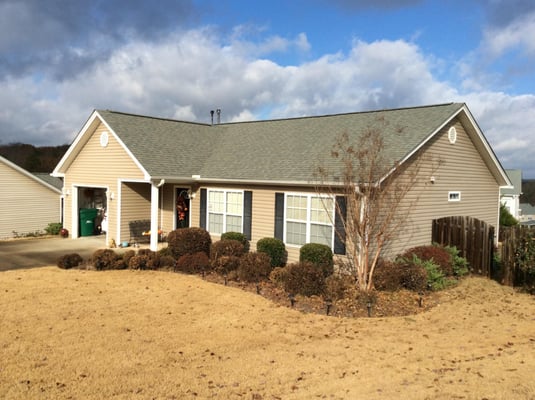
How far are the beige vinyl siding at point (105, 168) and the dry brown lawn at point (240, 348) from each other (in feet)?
24.3

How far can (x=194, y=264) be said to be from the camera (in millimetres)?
14156

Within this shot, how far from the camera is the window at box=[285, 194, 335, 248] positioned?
47.3ft

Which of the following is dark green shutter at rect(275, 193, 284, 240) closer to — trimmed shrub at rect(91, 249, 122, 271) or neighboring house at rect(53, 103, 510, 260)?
neighboring house at rect(53, 103, 510, 260)

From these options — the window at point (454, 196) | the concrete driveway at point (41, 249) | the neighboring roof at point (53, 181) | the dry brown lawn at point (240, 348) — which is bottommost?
the dry brown lawn at point (240, 348)

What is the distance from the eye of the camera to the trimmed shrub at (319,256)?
13500 millimetres

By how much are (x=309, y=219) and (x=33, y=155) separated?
43.5 meters

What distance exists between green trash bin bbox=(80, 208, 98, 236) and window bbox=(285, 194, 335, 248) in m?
11.3

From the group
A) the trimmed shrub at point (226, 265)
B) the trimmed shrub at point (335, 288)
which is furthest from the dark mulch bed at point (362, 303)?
the trimmed shrub at point (226, 265)

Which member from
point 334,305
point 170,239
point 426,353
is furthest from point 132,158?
point 426,353

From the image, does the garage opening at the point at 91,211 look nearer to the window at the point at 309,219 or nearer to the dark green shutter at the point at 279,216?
the dark green shutter at the point at 279,216

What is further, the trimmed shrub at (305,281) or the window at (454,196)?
the window at (454,196)

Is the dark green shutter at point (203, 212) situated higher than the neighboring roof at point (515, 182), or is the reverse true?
the neighboring roof at point (515, 182)

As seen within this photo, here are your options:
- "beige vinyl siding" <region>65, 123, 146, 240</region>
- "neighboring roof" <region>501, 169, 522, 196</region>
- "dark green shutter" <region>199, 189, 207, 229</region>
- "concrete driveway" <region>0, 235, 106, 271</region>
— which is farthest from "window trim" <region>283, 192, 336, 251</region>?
"neighboring roof" <region>501, 169, 522, 196</region>

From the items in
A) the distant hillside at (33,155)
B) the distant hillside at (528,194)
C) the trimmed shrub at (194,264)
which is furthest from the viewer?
the distant hillside at (528,194)
